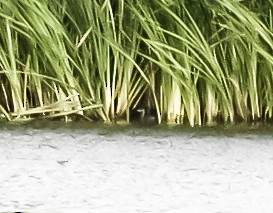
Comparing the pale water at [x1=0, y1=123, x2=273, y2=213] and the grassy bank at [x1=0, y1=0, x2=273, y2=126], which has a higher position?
the grassy bank at [x1=0, y1=0, x2=273, y2=126]

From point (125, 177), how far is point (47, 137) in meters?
0.12

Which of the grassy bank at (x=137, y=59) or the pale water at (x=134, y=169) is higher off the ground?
the grassy bank at (x=137, y=59)

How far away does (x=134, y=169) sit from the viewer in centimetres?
50

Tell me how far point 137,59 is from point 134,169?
0.51 feet

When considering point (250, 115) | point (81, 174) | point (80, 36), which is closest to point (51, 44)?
point (80, 36)

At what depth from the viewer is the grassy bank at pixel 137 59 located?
522 mm

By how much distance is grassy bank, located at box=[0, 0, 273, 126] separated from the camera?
0.52 metres

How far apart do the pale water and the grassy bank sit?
0.03m

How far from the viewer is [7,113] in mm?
552

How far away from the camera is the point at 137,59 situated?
56 cm

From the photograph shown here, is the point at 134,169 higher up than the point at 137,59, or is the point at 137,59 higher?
the point at 137,59

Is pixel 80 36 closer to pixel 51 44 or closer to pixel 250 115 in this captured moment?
pixel 51 44

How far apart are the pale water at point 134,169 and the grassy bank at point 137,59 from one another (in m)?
0.03

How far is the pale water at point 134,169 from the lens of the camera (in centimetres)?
48
